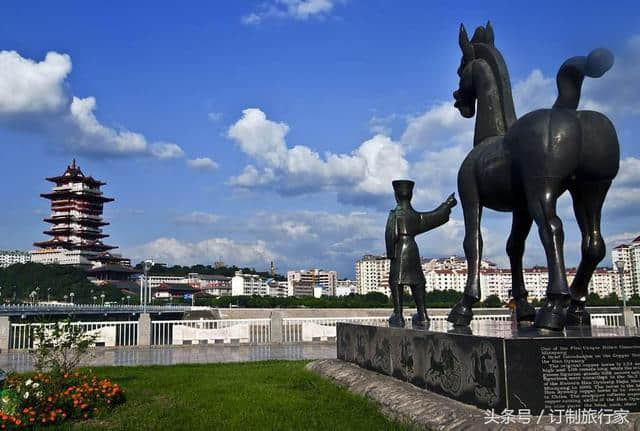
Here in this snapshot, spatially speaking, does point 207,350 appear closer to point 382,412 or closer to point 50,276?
point 382,412

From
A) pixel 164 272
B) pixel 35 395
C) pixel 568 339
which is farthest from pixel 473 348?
pixel 164 272

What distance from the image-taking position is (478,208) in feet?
18.7

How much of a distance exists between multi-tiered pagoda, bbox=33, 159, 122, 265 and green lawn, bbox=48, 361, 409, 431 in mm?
75845

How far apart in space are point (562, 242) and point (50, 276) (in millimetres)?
72858

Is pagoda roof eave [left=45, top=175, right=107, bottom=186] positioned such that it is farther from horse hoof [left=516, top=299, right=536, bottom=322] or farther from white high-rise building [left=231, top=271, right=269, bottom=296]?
horse hoof [left=516, top=299, right=536, bottom=322]

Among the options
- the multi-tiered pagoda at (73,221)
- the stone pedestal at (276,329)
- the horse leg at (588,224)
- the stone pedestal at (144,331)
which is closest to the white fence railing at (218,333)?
the stone pedestal at (276,329)

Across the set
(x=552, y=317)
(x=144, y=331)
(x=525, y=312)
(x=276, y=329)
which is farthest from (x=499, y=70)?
(x=144, y=331)

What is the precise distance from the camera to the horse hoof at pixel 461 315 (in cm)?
570

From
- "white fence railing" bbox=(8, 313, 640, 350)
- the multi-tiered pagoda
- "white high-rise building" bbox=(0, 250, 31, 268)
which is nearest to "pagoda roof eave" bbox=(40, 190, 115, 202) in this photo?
the multi-tiered pagoda

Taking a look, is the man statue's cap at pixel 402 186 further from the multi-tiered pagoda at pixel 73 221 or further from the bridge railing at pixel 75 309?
the multi-tiered pagoda at pixel 73 221

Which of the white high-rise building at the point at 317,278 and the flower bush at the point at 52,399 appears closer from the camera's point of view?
the flower bush at the point at 52,399

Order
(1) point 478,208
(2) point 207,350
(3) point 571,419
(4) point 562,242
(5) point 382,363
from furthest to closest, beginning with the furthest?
(2) point 207,350 → (5) point 382,363 → (1) point 478,208 → (4) point 562,242 → (3) point 571,419

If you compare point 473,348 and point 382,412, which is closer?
point 473,348

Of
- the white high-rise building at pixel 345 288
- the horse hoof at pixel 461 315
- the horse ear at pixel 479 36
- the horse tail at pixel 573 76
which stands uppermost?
the horse ear at pixel 479 36
